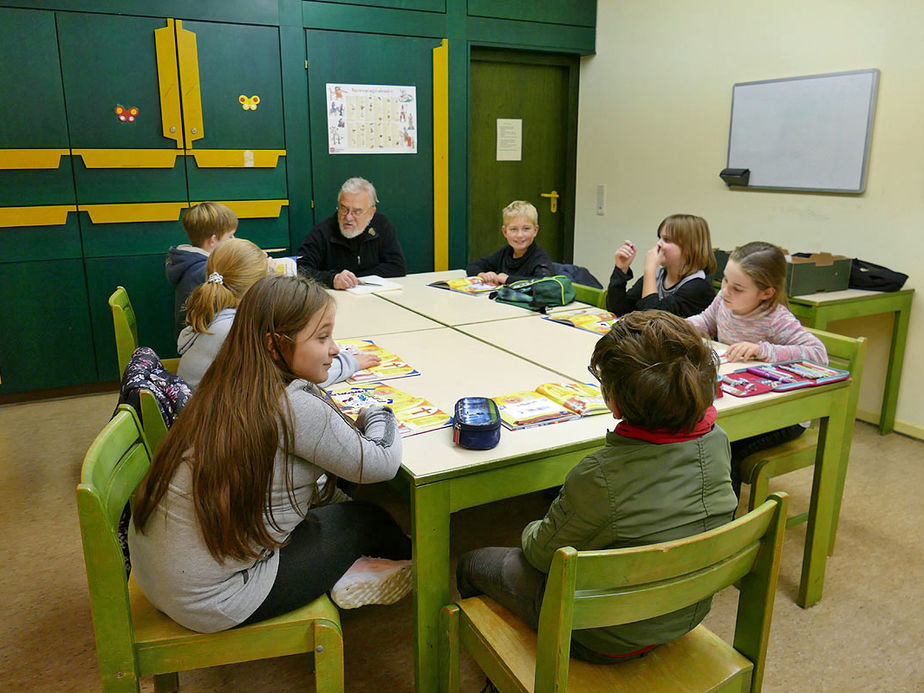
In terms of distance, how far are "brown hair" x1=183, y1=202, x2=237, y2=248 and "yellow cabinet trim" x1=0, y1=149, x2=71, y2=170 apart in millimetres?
1240

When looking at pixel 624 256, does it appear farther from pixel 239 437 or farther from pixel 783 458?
pixel 239 437

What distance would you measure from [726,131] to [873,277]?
124cm

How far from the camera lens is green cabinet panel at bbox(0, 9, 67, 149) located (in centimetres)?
350

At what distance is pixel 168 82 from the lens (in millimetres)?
3818

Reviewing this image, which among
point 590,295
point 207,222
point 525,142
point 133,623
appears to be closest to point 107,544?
point 133,623

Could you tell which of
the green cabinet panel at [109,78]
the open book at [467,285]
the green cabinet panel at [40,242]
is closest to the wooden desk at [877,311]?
the open book at [467,285]

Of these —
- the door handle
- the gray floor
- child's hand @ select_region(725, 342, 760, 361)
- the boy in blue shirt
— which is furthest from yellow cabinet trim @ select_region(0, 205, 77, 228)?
child's hand @ select_region(725, 342, 760, 361)

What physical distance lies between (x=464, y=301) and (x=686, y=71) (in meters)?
2.36

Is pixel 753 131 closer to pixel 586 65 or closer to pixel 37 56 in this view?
pixel 586 65

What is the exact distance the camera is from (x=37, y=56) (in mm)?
3559

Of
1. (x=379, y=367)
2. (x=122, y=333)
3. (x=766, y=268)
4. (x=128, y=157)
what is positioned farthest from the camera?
(x=128, y=157)

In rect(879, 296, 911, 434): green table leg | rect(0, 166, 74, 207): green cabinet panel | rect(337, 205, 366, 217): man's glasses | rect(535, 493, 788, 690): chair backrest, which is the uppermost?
rect(0, 166, 74, 207): green cabinet panel

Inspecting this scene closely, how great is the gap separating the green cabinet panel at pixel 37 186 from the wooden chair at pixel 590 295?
2698mm

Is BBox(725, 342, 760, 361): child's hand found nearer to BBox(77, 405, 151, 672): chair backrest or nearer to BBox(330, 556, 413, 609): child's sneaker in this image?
BBox(330, 556, 413, 609): child's sneaker
